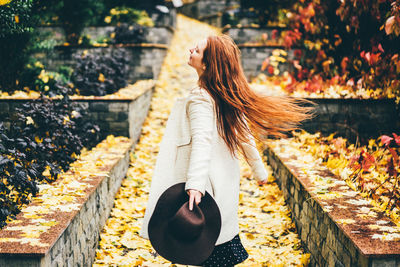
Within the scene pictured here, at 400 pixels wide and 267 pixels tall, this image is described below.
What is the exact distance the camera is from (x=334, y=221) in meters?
2.99

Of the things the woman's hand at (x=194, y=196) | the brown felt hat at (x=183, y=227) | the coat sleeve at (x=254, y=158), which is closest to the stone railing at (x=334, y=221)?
the coat sleeve at (x=254, y=158)

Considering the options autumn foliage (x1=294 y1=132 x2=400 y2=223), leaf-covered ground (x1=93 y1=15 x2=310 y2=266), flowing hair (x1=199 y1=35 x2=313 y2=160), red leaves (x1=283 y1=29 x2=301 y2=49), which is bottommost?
leaf-covered ground (x1=93 y1=15 x2=310 y2=266)

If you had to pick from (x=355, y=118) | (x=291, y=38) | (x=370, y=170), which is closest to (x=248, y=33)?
(x=291, y=38)

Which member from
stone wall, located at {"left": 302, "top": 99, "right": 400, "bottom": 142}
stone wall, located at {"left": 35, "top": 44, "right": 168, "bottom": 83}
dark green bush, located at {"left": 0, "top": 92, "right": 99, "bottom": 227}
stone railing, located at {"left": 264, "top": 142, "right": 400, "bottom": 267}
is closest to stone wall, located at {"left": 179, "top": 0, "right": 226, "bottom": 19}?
stone wall, located at {"left": 35, "top": 44, "right": 168, "bottom": 83}

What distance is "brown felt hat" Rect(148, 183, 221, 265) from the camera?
7.19 ft

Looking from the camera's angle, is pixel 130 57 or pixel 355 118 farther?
pixel 130 57

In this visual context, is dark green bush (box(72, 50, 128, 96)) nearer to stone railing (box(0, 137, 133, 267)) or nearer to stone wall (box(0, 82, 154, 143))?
stone wall (box(0, 82, 154, 143))

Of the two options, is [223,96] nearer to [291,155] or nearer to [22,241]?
[22,241]

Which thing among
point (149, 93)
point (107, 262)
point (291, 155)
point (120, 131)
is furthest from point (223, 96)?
point (149, 93)

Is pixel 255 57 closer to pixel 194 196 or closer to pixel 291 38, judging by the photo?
pixel 291 38

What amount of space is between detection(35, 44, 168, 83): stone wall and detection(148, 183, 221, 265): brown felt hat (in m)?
7.75

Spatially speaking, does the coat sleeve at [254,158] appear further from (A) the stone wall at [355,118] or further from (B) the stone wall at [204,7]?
(B) the stone wall at [204,7]

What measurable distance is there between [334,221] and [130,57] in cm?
774

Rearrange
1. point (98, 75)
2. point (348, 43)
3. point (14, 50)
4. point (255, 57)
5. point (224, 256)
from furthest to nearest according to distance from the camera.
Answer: point (255, 57), point (348, 43), point (14, 50), point (98, 75), point (224, 256)
